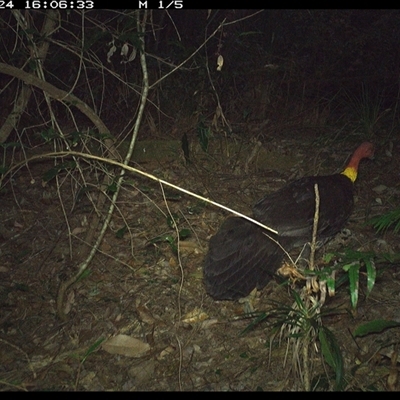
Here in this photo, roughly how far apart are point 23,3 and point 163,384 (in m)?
2.22

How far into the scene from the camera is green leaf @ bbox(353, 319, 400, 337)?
284 centimetres

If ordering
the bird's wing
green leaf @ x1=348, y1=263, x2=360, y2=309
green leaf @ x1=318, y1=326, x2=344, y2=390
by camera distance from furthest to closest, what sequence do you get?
1. the bird's wing
2. green leaf @ x1=318, y1=326, x2=344, y2=390
3. green leaf @ x1=348, y1=263, x2=360, y2=309

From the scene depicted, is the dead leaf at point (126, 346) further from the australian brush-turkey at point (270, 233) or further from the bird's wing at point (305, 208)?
the bird's wing at point (305, 208)

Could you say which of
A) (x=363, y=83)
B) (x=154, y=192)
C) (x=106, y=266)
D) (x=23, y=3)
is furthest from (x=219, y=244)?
(x=363, y=83)

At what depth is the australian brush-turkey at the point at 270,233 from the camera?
3.36m

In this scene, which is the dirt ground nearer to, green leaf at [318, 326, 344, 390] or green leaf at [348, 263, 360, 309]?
green leaf at [318, 326, 344, 390]

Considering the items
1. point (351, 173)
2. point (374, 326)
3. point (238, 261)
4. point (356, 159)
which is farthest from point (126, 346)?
point (356, 159)

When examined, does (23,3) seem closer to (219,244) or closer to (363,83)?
(219,244)

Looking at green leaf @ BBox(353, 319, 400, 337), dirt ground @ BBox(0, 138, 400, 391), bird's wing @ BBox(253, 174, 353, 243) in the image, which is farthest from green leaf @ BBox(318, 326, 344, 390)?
bird's wing @ BBox(253, 174, 353, 243)

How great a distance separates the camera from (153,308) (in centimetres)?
342

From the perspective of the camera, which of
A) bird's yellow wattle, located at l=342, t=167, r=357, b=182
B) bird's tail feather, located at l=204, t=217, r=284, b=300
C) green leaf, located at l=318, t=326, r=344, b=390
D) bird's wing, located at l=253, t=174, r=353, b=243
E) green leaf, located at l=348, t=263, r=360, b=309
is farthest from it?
bird's yellow wattle, located at l=342, t=167, r=357, b=182

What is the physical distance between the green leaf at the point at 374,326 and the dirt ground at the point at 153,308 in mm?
108

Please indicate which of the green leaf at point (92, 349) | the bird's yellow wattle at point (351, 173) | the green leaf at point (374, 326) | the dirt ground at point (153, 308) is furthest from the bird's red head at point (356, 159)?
the green leaf at point (92, 349)

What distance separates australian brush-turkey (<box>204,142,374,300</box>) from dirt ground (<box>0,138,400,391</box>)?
16 centimetres
